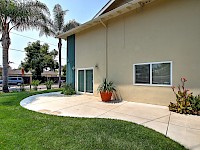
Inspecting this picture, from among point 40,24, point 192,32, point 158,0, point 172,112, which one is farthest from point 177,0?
point 40,24

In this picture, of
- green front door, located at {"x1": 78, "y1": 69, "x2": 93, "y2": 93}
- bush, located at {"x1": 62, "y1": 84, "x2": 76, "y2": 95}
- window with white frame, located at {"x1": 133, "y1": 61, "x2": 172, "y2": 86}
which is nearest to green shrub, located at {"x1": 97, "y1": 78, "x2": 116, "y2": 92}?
window with white frame, located at {"x1": 133, "y1": 61, "x2": 172, "y2": 86}

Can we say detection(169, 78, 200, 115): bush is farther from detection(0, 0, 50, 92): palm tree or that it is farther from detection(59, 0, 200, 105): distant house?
detection(0, 0, 50, 92): palm tree

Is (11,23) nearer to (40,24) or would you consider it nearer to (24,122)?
(40,24)

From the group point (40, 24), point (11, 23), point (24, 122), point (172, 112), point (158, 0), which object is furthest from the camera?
point (40, 24)

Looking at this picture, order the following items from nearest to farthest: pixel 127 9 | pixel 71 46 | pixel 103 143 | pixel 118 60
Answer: pixel 103 143, pixel 127 9, pixel 118 60, pixel 71 46

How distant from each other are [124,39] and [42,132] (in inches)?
302

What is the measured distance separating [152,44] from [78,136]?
662 centimetres

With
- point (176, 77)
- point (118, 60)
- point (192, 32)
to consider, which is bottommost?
point (176, 77)

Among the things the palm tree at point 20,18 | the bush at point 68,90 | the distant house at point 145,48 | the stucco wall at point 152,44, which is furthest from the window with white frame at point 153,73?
the palm tree at point 20,18

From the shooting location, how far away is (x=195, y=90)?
7680mm

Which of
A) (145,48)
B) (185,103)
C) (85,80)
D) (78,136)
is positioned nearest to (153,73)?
(145,48)

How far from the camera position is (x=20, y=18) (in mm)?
16422

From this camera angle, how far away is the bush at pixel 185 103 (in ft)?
23.8

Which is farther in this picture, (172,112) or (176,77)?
(176,77)
